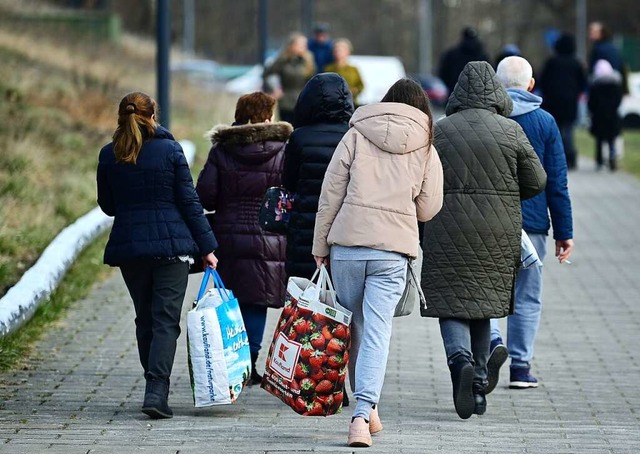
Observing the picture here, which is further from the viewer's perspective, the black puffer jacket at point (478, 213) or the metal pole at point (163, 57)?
the metal pole at point (163, 57)

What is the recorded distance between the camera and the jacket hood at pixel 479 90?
23.5 feet

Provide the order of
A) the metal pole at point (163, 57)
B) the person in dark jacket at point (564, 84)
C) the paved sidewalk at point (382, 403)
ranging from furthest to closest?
the person in dark jacket at point (564, 84), the metal pole at point (163, 57), the paved sidewalk at point (382, 403)

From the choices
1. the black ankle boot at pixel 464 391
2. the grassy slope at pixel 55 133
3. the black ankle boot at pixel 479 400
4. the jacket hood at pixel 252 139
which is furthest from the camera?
the grassy slope at pixel 55 133

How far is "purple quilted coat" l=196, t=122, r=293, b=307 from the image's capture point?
7684 mm

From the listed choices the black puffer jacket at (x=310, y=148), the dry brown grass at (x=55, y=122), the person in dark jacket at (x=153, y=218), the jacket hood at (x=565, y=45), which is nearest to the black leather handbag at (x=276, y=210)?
the black puffer jacket at (x=310, y=148)

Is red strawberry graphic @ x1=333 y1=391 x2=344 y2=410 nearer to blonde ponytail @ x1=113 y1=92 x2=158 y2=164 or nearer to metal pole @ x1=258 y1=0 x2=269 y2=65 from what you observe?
blonde ponytail @ x1=113 y1=92 x2=158 y2=164

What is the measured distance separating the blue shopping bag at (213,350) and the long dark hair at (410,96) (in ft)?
4.35

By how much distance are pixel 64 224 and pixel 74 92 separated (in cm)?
1007

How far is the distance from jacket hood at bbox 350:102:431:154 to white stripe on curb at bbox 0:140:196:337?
2.73m

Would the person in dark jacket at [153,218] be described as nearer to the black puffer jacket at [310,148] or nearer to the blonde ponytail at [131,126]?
the blonde ponytail at [131,126]

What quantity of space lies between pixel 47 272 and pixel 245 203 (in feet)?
8.66

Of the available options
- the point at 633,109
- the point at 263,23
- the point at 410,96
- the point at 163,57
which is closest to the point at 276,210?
the point at 410,96

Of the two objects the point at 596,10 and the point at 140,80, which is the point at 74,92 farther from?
the point at 596,10

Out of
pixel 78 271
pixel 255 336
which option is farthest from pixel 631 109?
pixel 255 336
